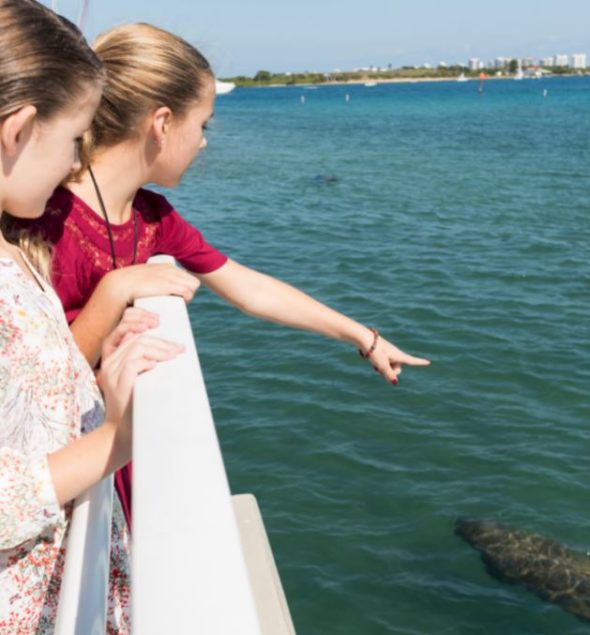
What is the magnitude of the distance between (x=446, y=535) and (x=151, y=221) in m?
4.44

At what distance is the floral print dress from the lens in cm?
136

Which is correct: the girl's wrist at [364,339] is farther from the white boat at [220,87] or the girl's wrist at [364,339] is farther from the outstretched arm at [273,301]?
the white boat at [220,87]

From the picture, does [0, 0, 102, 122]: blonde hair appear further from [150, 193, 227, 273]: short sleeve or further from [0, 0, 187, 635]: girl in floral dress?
[150, 193, 227, 273]: short sleeve

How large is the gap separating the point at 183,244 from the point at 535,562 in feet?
13.6

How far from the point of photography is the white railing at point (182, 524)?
866 millimetres

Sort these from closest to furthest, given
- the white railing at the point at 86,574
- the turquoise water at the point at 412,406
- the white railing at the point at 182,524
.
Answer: the white railing at the point at 182,524 < the white railing at the point at 86,574 < the turquoise water at the point at 412,406

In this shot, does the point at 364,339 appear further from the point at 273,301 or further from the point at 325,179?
the point at 325,179

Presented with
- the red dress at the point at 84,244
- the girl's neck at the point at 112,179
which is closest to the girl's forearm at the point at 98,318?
the red dress at the point at 84,244

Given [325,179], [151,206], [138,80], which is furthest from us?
[325,179]

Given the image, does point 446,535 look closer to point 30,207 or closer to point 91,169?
point 91,169

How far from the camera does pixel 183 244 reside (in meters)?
2.54

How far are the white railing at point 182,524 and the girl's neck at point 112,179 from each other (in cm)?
99

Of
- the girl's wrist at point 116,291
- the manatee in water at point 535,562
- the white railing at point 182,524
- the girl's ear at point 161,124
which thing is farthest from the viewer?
the manatee in water at point 535,562

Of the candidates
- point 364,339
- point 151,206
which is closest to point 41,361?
point 151,206
